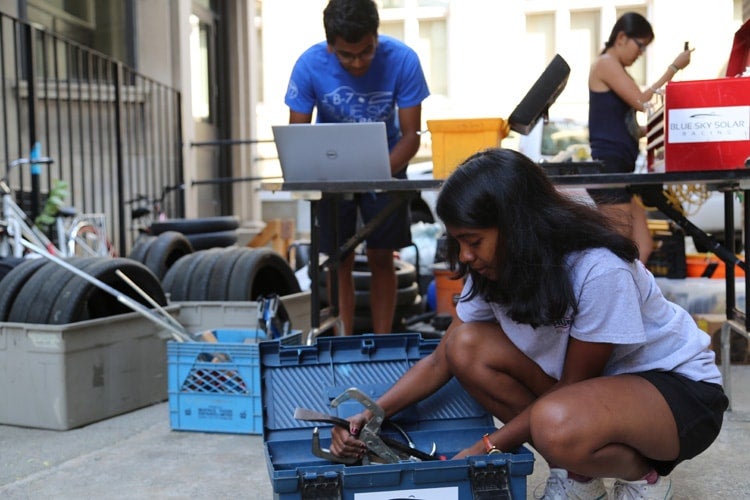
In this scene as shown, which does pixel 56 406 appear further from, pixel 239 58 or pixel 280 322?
pixel 239 58

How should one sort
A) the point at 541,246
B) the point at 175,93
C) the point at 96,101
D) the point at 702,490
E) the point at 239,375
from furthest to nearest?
the point at 175,93
the point at 96,101
the point at 239,375
the point at 702,490
the point at 541,246

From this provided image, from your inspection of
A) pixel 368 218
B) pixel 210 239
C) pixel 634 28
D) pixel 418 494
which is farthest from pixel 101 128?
pixel 418 494

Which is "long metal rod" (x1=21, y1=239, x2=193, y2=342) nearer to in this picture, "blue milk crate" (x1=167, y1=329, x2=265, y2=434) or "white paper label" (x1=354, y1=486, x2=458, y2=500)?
"blue milk crate" (x1=167, y1=329, x2=265, y2=434)

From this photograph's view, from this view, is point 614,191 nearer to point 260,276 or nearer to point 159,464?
point 260,276

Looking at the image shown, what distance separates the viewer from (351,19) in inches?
144

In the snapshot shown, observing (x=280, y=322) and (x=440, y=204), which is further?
(x=280, y=322)

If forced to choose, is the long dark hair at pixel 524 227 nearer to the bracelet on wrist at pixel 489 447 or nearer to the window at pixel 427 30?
the bracelet on wrist at pixel 489 447

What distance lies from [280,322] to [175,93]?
5481 mm

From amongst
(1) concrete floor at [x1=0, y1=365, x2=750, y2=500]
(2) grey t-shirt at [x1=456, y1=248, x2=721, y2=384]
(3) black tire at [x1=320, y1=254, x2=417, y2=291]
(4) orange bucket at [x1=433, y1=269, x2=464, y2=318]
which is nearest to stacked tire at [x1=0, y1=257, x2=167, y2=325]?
(1) concrete floor at [x1=0, y1=365, x2=750, y2=500]

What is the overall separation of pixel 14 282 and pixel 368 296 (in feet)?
7.29

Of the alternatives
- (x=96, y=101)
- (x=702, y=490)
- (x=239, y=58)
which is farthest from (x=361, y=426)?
Answer: (x=239, y=58)

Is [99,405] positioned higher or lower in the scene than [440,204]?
lower

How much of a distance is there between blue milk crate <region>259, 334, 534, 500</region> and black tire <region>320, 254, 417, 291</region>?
249 centimetres

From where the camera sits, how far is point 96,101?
7879 millimetres
